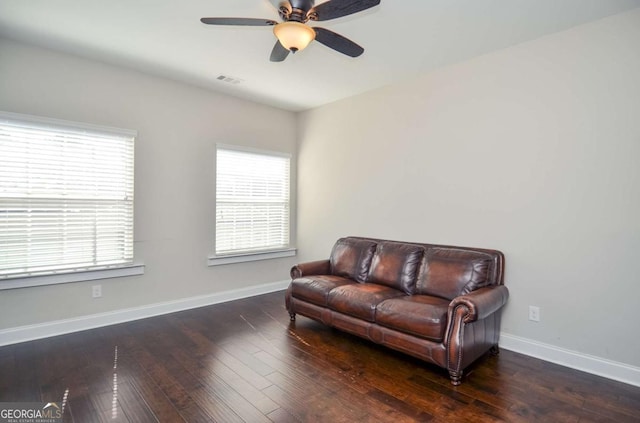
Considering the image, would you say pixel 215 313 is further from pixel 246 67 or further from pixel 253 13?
pixel 253 13

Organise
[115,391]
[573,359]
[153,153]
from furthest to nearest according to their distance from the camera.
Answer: [153,153]
[573,359]
[115,391]

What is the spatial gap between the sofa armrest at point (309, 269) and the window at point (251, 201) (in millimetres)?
1106

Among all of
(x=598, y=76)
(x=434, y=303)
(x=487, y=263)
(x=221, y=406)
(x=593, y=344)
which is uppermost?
(x=598, y=76)

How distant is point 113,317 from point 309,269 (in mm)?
2159

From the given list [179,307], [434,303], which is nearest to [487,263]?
[434,303]

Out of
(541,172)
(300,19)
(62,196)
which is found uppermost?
(300,19)

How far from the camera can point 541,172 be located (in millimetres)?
2873

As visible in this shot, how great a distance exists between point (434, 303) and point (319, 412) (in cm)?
128

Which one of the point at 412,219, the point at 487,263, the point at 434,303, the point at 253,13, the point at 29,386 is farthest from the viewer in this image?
the point at 412,219

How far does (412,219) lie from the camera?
3.80 m

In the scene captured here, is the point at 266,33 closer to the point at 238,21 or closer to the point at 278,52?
the point at 278,52

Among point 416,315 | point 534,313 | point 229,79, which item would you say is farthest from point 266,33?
point 534,313

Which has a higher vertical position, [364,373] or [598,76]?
[598,76]

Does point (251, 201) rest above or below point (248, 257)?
above
